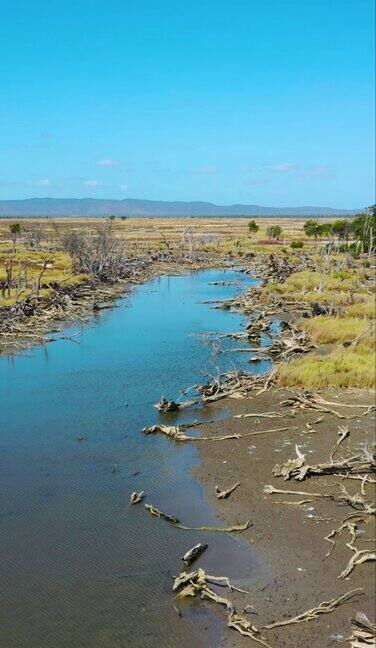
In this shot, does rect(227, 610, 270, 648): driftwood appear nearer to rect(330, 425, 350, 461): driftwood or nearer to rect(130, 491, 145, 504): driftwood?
rect(130, 491, 145, 504): driftwood

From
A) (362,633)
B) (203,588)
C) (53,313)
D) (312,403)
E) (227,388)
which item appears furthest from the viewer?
(53,313)

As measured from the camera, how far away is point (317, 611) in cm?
949

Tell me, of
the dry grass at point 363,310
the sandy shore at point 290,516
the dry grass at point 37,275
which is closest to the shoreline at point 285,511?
the sandy shore at point 290,516

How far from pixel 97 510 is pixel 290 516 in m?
4.25

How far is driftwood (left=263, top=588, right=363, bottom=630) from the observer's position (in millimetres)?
9281

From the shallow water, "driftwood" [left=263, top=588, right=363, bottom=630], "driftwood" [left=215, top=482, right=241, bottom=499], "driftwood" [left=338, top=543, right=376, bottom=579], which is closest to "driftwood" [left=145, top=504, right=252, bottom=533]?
the shallow water

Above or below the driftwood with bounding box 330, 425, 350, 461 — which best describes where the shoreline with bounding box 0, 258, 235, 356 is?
A: above

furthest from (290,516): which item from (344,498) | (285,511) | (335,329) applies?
(335,329)

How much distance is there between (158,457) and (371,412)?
664cm

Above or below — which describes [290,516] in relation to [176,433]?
below

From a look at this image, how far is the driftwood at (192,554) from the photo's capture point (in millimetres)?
11148

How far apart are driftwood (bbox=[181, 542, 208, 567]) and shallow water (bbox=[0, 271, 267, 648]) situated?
21 centimetres

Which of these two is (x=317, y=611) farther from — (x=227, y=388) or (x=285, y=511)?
(x=227, y=388)

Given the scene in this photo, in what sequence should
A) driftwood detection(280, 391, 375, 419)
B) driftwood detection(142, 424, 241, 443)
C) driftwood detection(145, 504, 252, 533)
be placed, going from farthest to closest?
1. driftwood detection(280, 391, 375, 419)
2. driftwood detection(142, 424, 241, 443)
3. driftwood detection(145, 504, 252, 533)
